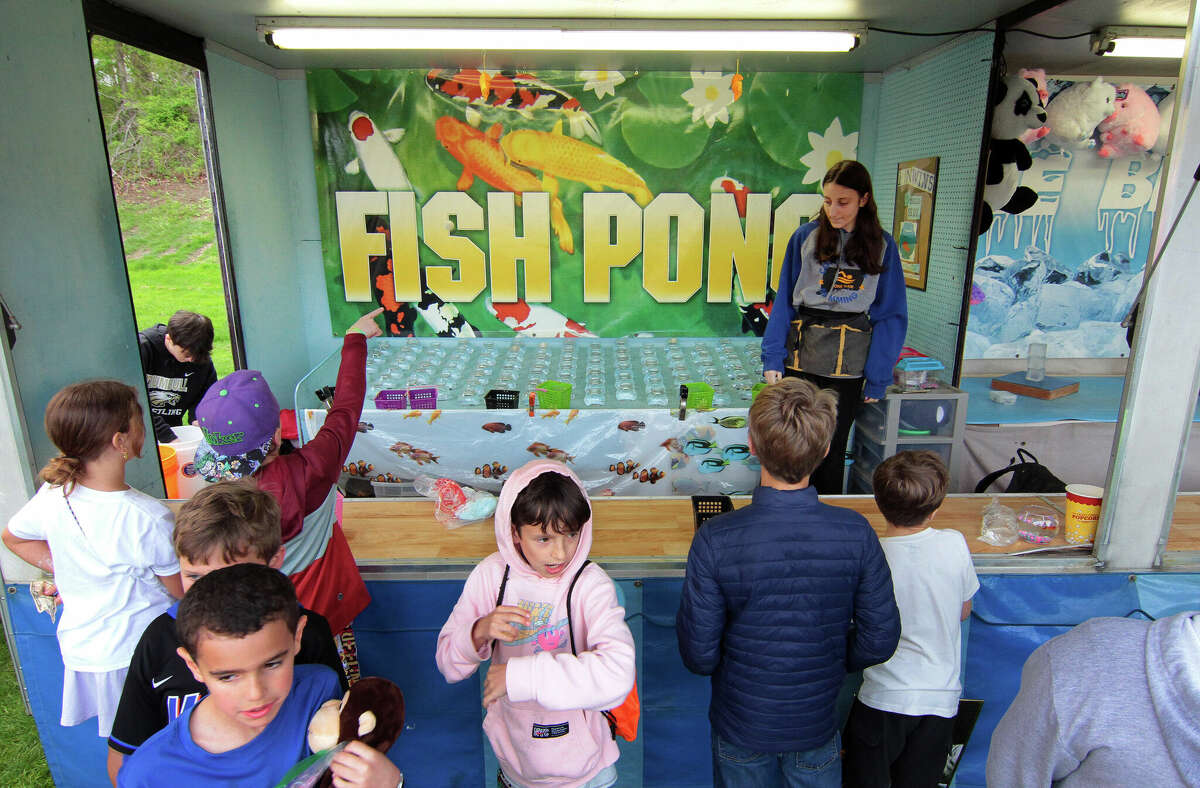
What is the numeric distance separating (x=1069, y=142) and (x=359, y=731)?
255 inches

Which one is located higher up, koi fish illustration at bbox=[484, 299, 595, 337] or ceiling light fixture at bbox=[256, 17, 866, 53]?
ceiling light fixture at bbox=[256, 17, 866, 53]

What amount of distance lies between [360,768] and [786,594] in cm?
93

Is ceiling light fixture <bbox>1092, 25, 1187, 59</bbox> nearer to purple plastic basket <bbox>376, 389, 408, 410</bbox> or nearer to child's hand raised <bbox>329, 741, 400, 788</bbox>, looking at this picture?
purple plastic basket <bbox>376, 389, 408, 410</bbox>

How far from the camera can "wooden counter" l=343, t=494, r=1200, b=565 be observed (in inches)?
90.8

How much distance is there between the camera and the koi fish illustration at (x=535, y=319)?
5.90 metres

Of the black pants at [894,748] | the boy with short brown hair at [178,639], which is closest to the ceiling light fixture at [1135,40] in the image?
the black pants at [894,748]

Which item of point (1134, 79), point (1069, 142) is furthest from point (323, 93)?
point (1134, 79)

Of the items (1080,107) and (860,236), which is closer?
(860,236)

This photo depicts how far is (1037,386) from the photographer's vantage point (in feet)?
17.3

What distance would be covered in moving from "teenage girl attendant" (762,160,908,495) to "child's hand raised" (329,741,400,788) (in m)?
2.41

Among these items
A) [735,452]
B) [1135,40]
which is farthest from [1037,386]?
[735,452]

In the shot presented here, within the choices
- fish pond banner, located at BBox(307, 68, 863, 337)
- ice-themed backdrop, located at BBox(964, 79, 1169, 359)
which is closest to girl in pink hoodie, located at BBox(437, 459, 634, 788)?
fish pond banner, located at BBox(307, 68, 863, 337)

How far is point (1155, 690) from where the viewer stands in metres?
0.96

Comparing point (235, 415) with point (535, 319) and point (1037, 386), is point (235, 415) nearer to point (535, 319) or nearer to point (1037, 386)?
point (535, 319)
